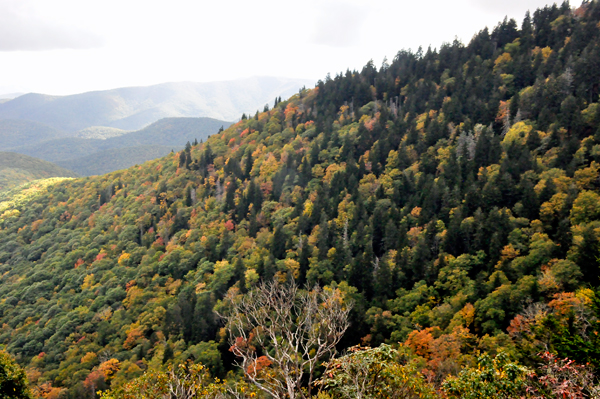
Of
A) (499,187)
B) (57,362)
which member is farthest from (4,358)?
(499,187)

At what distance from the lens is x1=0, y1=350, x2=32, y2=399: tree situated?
32.9 meters

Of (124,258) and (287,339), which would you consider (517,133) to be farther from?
(124,258)

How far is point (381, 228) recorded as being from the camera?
326 feet

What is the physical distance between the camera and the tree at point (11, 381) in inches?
1294

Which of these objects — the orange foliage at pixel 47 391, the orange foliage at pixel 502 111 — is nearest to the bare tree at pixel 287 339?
the orange foliage at pixel 47 391

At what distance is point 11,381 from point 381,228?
82980 mm

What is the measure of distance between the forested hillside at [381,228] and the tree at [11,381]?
41.3m

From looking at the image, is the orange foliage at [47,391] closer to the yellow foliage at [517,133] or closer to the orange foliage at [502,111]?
the yellow foliage at [517,133]

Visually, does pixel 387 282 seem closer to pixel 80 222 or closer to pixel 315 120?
pixel 315 120

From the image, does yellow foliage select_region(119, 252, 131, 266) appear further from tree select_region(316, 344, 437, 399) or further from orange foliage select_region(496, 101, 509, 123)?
Result: orange foliage select_region(496, 101, 509, 123)

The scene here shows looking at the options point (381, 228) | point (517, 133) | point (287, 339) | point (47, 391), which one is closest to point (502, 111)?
point (517, 133)

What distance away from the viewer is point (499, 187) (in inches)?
3327

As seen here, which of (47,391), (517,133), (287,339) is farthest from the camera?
(517,133)

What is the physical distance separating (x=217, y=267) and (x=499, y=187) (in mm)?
79438
